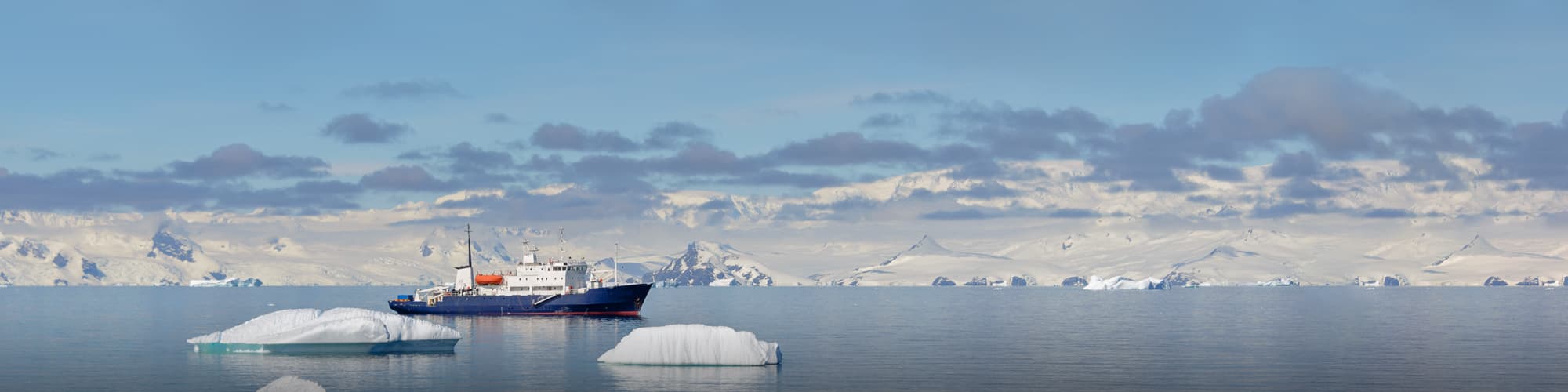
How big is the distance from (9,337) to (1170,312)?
393 ft

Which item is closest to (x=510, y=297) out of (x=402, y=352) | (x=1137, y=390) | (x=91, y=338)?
(x=91, y=338)

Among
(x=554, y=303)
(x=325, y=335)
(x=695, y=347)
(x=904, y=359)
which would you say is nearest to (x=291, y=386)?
(x=695, y=347)

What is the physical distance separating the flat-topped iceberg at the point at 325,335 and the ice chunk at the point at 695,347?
630 inches

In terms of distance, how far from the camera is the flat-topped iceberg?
254 ft

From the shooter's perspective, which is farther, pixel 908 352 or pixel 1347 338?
pixel 1347 338

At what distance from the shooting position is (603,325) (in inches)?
4700

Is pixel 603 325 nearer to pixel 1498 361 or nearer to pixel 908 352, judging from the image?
pixel 908 352

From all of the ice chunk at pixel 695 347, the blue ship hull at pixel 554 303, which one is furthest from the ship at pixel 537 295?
the ice chunk at pixel 695 347

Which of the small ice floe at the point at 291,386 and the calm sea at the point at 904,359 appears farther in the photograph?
the calm sea at the point at 904,359

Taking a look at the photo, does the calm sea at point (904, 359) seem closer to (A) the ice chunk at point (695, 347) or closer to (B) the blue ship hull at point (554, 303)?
(A) the ice chunk at point (695, 347)

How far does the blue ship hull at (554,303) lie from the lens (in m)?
138

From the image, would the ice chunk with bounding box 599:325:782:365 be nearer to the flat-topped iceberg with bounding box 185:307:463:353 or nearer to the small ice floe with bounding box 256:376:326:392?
the flat-topped iceberg with bounding box 185:307:463:353

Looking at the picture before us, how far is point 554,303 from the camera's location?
139 metres

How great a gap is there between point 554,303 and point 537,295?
2101mm
